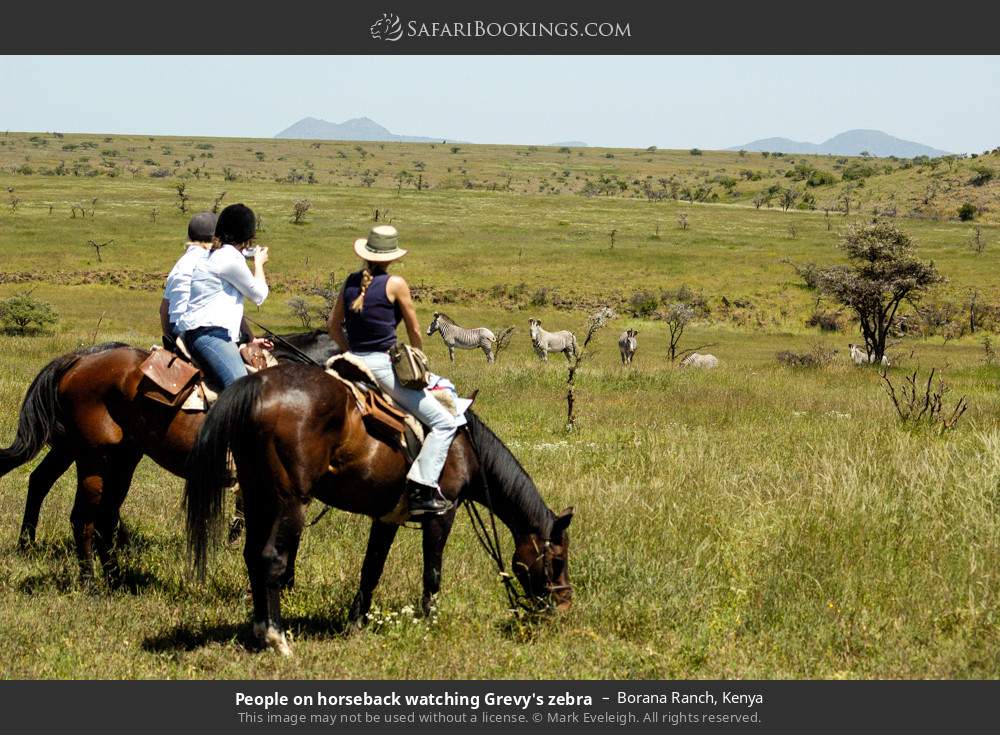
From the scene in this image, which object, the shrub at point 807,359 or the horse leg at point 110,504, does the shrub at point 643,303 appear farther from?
the horse leg at point 110,504

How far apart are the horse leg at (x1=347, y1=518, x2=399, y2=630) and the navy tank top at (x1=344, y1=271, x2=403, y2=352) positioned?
1328 millimetres

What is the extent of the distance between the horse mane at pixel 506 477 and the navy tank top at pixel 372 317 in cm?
89

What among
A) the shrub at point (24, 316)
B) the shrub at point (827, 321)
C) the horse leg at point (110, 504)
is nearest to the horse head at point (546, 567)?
the horse leg at point (110, 504)

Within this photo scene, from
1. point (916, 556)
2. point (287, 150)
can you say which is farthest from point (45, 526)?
point (287, 150)

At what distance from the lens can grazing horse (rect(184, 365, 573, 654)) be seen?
6.27 metres

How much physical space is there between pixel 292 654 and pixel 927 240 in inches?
2709

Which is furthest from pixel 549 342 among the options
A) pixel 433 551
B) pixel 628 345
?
pixel 433 551

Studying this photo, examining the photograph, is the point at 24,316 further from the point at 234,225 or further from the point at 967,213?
the point at 967,213

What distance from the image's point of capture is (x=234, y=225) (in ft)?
24.4

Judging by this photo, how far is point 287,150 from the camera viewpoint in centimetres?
17188

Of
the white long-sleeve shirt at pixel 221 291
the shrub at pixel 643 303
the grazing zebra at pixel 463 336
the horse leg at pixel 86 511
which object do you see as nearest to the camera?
the white long-sleeve shirt at pixel 221 291

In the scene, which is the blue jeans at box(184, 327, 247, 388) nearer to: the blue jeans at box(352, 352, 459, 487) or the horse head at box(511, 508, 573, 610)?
the blue jeans at box(352, 352, 459, 487)

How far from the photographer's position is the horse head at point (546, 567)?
23.1 ft

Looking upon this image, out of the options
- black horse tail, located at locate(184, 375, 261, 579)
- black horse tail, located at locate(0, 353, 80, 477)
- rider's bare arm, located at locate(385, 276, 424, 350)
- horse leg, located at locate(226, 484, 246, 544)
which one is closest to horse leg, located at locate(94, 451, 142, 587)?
black horse tail, located at locate(0, 353, 80, 477)
